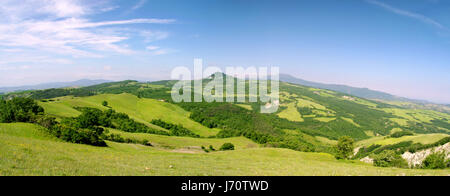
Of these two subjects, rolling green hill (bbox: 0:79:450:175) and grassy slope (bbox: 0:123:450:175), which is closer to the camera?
grassy slope (bbox: 0:123:450:175)

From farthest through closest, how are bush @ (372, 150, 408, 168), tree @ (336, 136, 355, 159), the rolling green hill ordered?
tree @ (336, 136, 355, 159), bush @ (372, 150, 408, 168), the rolling green hill

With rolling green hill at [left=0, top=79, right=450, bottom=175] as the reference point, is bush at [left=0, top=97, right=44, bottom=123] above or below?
above

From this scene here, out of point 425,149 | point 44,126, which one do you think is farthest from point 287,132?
point 44,126

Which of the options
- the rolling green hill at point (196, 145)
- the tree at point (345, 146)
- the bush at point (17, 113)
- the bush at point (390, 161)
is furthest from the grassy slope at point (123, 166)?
the tree at point (345, 146)

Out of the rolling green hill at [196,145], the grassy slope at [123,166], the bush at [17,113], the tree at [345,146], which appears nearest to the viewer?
the grassy slope at [123,166]

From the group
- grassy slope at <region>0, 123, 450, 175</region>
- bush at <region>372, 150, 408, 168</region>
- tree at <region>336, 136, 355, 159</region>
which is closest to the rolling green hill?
grassy slope at <region>0, 123, 450, 175</region>

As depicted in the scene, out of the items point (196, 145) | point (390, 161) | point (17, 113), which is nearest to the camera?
point (17, 113)

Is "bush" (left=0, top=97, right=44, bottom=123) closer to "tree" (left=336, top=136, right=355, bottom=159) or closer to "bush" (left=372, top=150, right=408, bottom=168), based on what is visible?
"tree" (left=336, top=136, right=355, bottom=159)

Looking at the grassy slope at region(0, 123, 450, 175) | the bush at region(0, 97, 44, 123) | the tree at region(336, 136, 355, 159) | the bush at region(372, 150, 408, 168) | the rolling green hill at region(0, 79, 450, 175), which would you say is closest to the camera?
the grassy slope at region(0, 123, 450, 175)

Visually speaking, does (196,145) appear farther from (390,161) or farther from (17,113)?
(390,161)

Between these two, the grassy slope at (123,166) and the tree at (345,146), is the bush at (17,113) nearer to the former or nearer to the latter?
the grassy slope at (123,166)

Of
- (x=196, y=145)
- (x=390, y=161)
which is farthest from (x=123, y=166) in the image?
(x=390, y=161)
